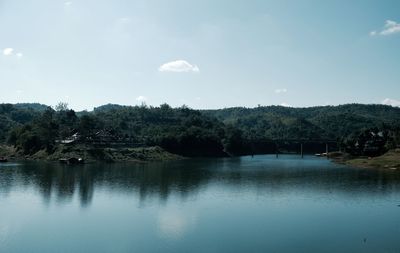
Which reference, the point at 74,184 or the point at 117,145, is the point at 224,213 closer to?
the point at 74,184

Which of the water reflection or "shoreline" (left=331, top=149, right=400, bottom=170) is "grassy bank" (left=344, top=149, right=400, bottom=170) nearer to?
"shoreline" (left=331, top=149, right=400, bottom=170)

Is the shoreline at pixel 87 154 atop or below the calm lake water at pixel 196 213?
atop

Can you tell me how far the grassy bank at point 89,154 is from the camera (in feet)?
393

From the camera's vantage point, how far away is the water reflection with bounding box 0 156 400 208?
67.9 m

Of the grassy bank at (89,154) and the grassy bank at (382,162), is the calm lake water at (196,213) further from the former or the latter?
the grassy bank at (89,154)

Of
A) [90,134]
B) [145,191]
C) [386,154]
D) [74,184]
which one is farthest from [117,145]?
[386,154]

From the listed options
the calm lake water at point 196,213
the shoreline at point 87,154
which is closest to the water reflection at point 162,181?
the calm lake water at point 196,213

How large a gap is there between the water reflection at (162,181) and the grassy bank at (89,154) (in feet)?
51.9

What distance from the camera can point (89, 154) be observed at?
121125 mm

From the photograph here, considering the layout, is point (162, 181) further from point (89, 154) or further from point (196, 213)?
point (89, 154)

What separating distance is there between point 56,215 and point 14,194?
1654cm

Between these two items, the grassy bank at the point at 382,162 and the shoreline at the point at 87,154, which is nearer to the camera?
the grassy bank at the point at 382,162

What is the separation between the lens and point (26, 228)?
1736 inches

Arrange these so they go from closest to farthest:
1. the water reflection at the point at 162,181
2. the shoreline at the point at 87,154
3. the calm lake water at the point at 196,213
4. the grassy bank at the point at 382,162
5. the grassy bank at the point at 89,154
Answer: the calm lake water at the point at 196,213 < the water reflection at the point at 162,181 < the grassy bank at the point at 382,162 < the shoreline at the point at 87,154 < the grassy bank at the point at 89,154
